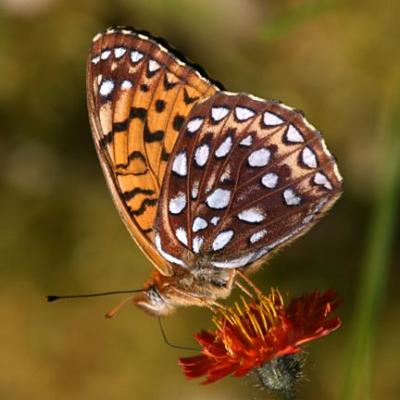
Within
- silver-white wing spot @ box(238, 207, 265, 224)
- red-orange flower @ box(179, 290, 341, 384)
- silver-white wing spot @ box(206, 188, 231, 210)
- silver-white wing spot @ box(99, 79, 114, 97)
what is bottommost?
red-orange flower @ box(179, 290, 341, 384)

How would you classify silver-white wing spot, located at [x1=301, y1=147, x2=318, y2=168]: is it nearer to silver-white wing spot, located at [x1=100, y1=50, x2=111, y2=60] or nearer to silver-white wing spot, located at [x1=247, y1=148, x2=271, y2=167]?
silver-white wing spot, located at [x1=247, y1=148, x2=271, y2=167]

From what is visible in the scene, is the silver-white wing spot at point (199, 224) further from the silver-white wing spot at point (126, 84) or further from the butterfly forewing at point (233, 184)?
the silver-white wing spot at point (126, 84)

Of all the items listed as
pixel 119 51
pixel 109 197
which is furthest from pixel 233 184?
pixel 109 197

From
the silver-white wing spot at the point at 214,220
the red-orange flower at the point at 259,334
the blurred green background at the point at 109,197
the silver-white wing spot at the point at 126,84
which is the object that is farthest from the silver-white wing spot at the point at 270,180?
the blurred green background at the point at 109,197

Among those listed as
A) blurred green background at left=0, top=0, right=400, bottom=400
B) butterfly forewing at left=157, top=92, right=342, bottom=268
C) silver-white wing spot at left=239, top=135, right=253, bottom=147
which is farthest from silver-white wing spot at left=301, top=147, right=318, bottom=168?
blurred green background at left=0, top=0, right=400, bottom=400

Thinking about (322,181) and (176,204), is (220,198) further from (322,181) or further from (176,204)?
(322,181)

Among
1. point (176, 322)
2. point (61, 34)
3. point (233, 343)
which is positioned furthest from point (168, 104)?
point (61, 34)

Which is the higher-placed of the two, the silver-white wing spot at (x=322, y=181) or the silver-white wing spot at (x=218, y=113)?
the silver-white wing spot at (x=218, y=113)
